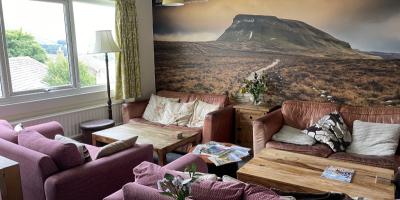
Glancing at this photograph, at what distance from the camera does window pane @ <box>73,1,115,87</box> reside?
424 cm

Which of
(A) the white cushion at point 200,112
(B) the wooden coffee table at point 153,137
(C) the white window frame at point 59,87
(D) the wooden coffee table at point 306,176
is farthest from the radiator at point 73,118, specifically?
(D) the wooden coffee table at point 306,176

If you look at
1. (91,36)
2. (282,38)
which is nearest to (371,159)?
(282,38)

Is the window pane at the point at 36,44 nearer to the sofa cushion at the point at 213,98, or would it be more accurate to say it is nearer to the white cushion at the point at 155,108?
the white cushion at the point at 155,108

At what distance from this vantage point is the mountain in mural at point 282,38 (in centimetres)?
378

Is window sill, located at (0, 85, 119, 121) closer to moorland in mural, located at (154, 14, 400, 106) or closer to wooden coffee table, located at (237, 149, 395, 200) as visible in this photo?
moorland in mural, located at (154, 14, 400, 106)

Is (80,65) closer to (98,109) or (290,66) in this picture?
(98,109)

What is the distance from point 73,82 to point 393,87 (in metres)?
4.00

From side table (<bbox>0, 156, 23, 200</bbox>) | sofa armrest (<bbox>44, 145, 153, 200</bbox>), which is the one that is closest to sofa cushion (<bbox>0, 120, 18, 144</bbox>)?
side table (<bbox>0, 156, 23, 200</bbox>)

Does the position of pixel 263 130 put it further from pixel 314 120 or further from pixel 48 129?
pixel 48 129

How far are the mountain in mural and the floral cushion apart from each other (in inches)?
33.7

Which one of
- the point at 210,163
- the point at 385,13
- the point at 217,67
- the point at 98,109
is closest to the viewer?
the point at 210,163

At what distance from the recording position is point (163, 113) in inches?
178

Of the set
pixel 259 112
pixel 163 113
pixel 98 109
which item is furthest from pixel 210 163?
pixel 98 109

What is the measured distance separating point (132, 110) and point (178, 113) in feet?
2.35
